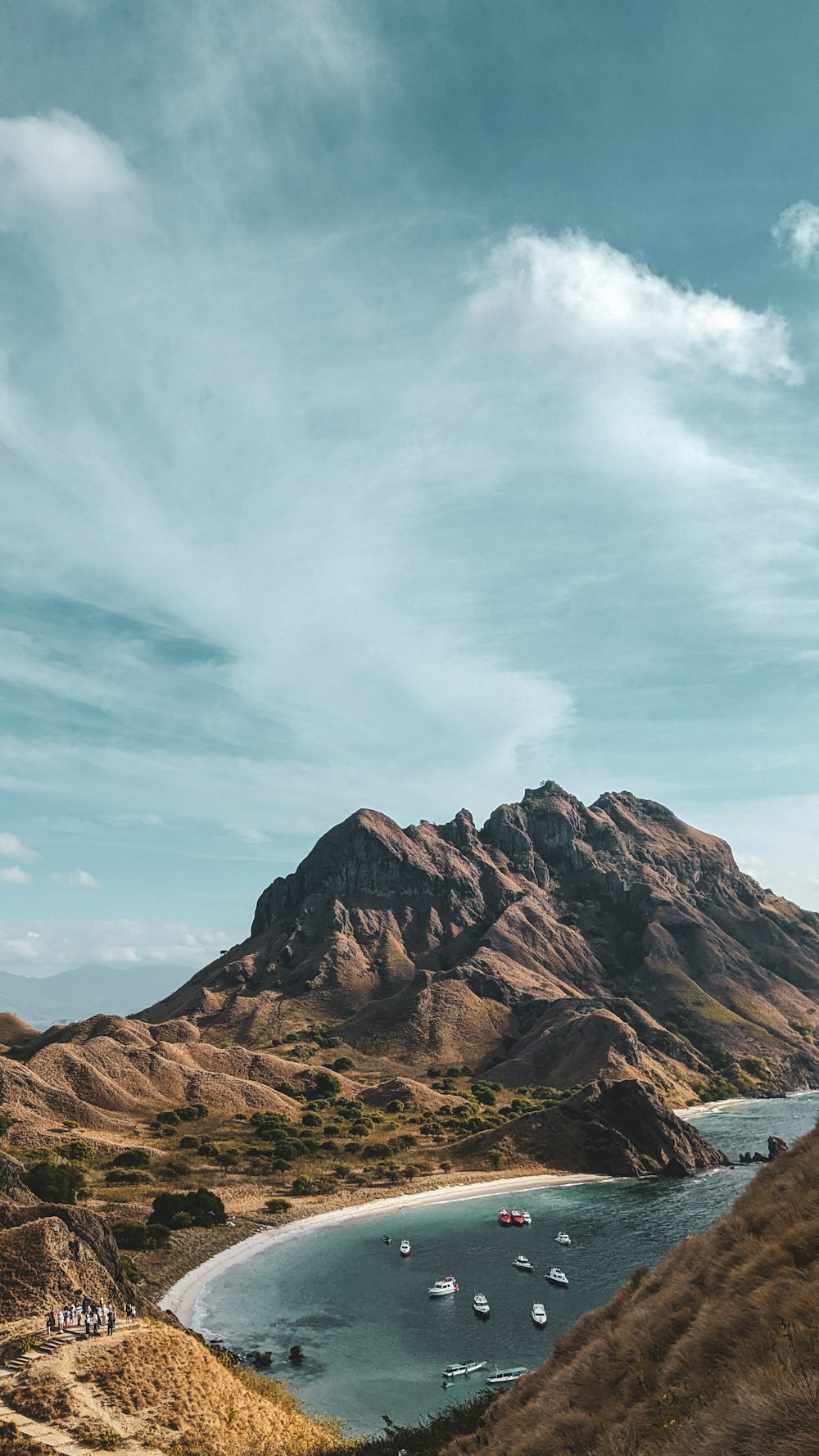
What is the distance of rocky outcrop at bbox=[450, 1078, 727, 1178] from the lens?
130 m

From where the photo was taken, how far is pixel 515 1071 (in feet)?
642

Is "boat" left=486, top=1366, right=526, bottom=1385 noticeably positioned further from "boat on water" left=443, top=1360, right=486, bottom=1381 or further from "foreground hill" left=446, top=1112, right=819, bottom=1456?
"foreground hill" left=446, top=1112, right=819, bottom=1456

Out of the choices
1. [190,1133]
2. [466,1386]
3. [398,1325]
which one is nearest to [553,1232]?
[398,1325]

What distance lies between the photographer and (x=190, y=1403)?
39.5 metres

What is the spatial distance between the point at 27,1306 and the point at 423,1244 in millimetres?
56951

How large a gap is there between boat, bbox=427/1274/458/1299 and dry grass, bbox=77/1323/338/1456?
109 ft

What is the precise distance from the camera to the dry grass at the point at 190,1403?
37.1m

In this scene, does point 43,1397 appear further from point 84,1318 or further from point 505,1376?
point 505,1376

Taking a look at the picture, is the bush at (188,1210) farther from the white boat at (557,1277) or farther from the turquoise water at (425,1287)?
the white boat at (557,1277)

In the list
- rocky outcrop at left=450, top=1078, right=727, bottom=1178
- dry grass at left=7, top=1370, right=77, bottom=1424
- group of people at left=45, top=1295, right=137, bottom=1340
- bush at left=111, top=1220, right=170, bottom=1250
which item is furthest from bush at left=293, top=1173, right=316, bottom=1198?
dry grass at left=7, top=1370, right=77, bottom=1424

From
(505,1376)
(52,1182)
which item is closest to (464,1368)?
(505,1376)

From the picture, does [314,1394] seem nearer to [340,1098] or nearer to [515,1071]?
[340,1098]

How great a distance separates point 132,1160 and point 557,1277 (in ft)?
188

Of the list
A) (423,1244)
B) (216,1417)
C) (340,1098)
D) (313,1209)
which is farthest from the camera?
(340,1098)
